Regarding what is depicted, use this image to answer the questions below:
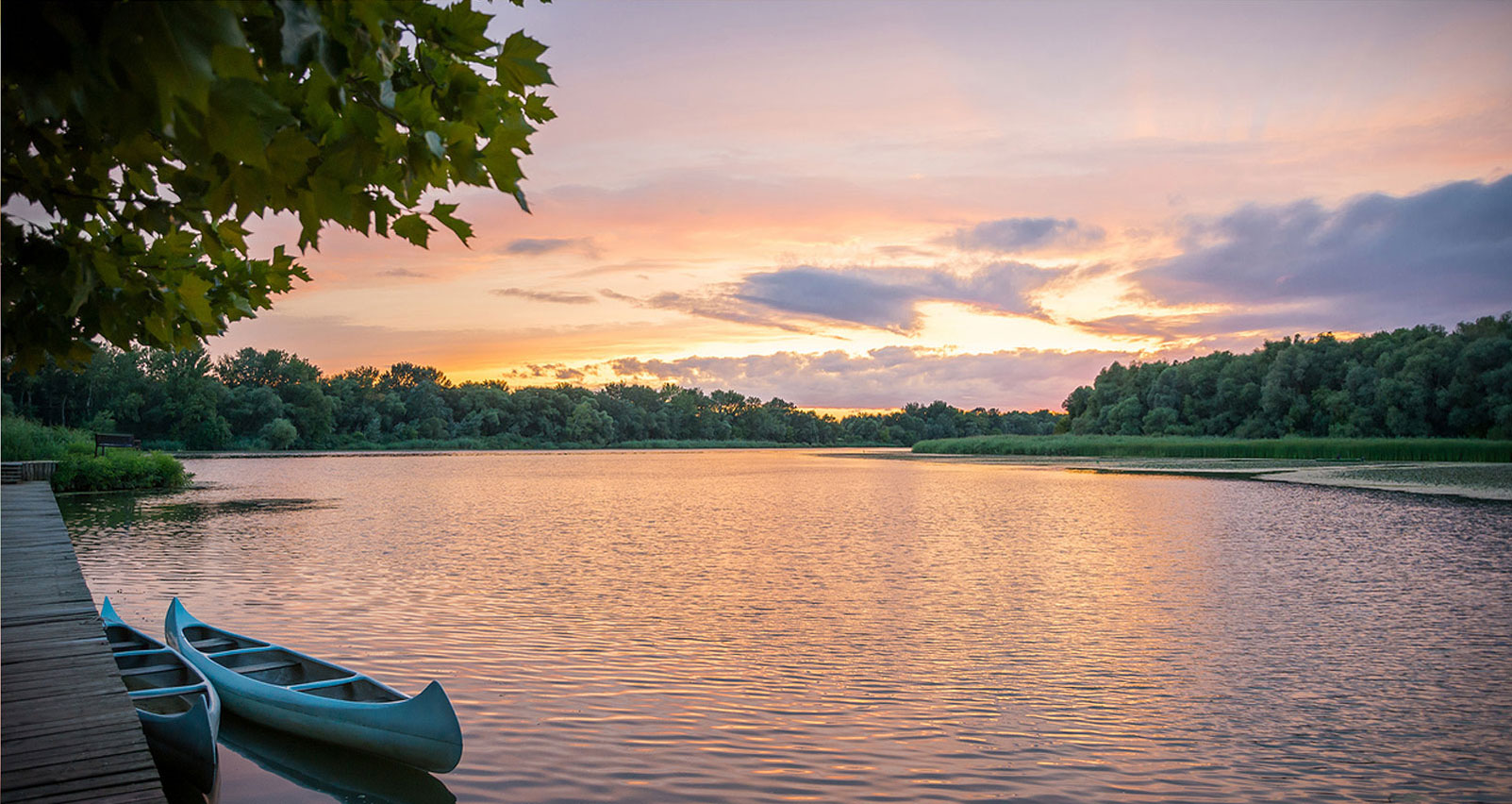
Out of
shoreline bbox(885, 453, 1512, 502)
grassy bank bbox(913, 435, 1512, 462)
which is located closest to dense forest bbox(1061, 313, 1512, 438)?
grassy bank bbox(913, 435, 1512, 462)

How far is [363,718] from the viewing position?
25.1 ft

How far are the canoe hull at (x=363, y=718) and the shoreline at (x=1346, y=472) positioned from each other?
33.8m

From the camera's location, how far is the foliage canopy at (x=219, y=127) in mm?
1725

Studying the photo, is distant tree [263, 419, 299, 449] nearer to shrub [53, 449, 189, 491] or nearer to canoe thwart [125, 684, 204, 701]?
shrub [53, 449, 189, 491]

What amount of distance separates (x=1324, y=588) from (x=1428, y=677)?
569 centimetres

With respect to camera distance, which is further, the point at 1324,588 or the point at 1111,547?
the point at 1111,547

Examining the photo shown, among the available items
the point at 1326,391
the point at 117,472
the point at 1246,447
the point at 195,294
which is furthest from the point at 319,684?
the point at 1326,391

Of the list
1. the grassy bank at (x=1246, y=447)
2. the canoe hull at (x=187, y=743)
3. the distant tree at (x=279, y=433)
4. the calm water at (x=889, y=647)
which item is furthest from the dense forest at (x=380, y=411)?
the grassy bank at (x=1246, y=447)

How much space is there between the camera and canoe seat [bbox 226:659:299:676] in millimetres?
8797

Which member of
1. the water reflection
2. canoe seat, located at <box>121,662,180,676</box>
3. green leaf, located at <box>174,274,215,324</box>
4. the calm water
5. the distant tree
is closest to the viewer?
green leaf, located at <box>174,274,215,324</box>

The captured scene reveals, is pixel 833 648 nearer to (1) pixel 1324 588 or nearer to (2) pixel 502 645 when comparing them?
(2) pixel 502 645

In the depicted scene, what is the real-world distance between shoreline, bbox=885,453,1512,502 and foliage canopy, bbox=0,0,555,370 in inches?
1424

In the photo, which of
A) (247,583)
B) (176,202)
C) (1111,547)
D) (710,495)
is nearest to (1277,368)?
(710,495)

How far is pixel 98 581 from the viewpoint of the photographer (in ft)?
52.0
